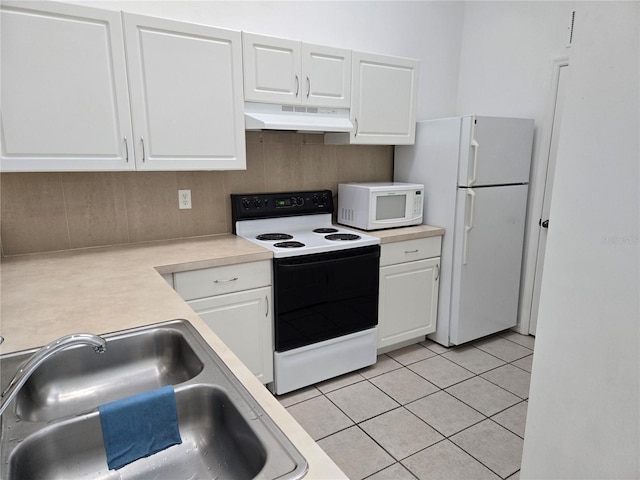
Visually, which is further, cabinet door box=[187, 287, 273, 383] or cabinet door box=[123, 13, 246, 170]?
cabinet door box=[187, 287, 273, 383]

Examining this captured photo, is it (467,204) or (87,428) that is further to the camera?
(467,204)

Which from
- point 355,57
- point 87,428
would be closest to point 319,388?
point 87,428

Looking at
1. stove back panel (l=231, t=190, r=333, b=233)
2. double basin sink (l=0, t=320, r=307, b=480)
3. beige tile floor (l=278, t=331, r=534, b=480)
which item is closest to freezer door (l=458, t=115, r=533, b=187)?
stove back panel (l=231, t=190, r=333, b=233)

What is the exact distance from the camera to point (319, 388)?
2514mm

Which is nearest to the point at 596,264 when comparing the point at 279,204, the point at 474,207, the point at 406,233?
the point at 406,233

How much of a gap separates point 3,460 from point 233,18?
2.46m

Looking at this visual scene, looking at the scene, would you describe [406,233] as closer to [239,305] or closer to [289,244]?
[289,244]

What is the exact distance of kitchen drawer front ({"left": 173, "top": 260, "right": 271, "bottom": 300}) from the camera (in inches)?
79.0

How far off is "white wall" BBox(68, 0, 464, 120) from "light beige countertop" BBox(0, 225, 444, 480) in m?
1.31

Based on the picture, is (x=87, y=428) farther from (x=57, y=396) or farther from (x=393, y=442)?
(x=393, y=442)

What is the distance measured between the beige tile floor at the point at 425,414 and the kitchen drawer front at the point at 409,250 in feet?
2.36

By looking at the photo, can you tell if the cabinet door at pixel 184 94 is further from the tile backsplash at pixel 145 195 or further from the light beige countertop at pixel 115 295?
the light beige countertop at pixel 115 295

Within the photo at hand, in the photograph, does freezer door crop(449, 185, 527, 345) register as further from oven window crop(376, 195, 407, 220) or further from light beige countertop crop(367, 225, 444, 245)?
oven window crop(376, 195, 407, 220)

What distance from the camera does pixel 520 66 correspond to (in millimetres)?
3115
